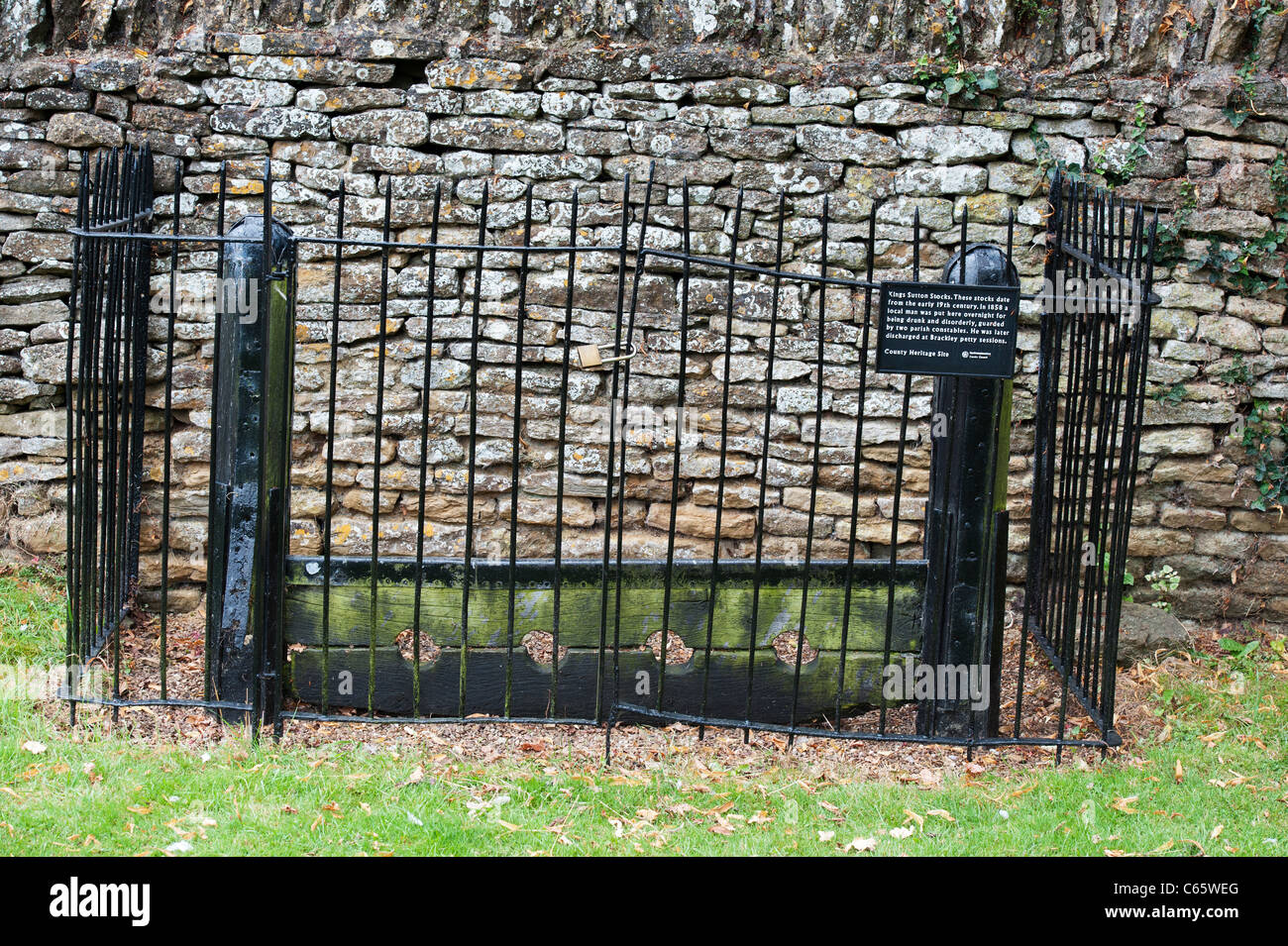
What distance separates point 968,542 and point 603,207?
2256 mm

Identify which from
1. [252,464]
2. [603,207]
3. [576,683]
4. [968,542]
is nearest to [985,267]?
[968,542]

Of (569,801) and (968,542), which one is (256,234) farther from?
(968,542)

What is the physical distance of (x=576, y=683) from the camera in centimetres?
408

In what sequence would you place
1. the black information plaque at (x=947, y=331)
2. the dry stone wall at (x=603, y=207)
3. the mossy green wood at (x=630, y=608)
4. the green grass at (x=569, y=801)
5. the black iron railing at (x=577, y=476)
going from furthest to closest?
the dry stone wall at (x=603, y=207) < the mossy green wood at (x=630, y=608) < the black iron railing at (x=577, y=476) < the black information plaque at (x=947, y=331) < the green grass at (x=569, y=801)

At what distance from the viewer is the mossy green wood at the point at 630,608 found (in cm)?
396

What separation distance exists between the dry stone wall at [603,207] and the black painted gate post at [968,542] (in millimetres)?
1209

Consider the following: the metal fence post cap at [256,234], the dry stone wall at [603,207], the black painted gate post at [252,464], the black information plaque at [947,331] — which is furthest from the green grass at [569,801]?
the metal fence post cap at [256,234]

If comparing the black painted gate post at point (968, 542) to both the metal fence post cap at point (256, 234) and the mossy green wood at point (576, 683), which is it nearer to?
the mossy green wood at point (576, 683)

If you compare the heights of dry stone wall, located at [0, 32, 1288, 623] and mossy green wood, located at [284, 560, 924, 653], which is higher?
dry stone wall, located at [0, 32, 1288, 623]

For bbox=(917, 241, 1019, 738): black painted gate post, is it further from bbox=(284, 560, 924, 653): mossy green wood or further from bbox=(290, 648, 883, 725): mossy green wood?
bbox=(290, 648, 883, 725): mossy green wood

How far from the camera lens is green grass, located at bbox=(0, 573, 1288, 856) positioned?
10.4ft

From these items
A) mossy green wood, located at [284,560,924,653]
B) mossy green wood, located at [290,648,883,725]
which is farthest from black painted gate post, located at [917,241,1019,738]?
mossy green wood, located at [290,648,883,725]

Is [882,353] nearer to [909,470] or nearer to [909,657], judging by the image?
[909,657]

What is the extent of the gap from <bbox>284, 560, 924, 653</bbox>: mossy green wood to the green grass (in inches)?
15.5
